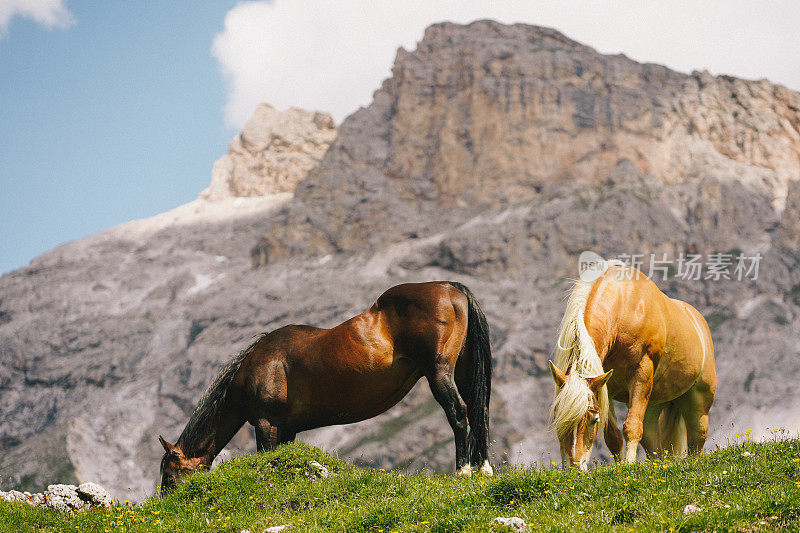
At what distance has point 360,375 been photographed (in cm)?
1248

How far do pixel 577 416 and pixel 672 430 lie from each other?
217 inches

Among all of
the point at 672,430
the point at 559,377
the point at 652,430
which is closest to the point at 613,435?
the point at 652,430

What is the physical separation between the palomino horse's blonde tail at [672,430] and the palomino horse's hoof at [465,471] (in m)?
4.57

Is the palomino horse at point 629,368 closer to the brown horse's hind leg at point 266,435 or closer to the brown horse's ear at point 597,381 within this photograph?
the brown horse's ear at point 597,381

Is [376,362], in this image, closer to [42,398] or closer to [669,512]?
[669,512]

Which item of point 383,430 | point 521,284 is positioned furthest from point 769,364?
point 383,430

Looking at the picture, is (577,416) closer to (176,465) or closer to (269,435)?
(269,435)

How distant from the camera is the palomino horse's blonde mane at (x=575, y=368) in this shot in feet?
32.3

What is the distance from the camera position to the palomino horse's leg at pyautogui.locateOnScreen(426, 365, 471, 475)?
455 inches

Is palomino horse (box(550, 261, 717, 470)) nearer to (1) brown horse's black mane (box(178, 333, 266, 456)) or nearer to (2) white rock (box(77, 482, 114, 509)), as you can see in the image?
(1) brown horse's black mane (box(178, 333, 266, 456))

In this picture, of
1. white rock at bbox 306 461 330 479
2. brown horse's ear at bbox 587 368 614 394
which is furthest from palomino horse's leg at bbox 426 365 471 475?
brown horse's ear at bbox 587 368 614 394

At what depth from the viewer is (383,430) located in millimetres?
141375

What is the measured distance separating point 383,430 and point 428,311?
132638 mm

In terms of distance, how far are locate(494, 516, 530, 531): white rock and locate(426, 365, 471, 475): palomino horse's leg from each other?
316cm
